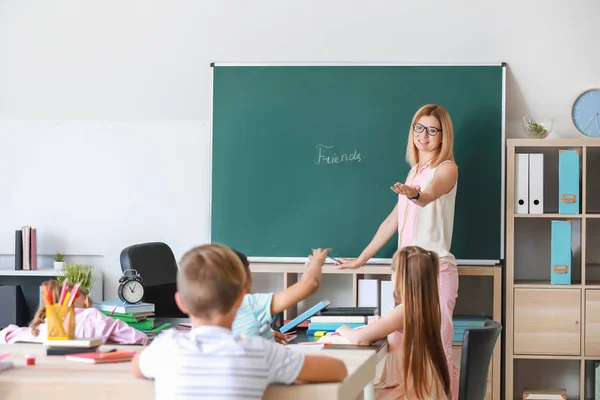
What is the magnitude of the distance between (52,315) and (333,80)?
2.80m

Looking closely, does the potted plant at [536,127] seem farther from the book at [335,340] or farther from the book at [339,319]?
the book at [335,340]

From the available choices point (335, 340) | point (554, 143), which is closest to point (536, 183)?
point (554, 143)

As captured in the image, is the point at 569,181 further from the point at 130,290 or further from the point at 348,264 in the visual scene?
the point at 130,290

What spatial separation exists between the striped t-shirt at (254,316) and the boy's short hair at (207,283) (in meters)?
0.70

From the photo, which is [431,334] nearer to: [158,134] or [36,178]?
[158,134]

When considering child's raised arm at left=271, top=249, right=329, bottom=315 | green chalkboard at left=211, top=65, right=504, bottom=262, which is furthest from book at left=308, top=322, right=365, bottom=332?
green chalkboard at left=211, top=65, right=504, bottom=262

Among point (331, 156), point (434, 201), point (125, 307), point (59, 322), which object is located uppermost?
point (331, 156)

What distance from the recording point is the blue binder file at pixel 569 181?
4.05 m

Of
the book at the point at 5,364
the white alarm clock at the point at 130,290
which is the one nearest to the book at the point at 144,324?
the white alarm clock at the point at 130,290

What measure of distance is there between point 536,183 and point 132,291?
2.22 meters

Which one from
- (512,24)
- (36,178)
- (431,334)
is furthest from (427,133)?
(36,178)

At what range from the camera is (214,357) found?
140cm

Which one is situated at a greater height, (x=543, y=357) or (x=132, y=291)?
(x=132, y=291)

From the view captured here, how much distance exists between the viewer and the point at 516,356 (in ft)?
13.4
